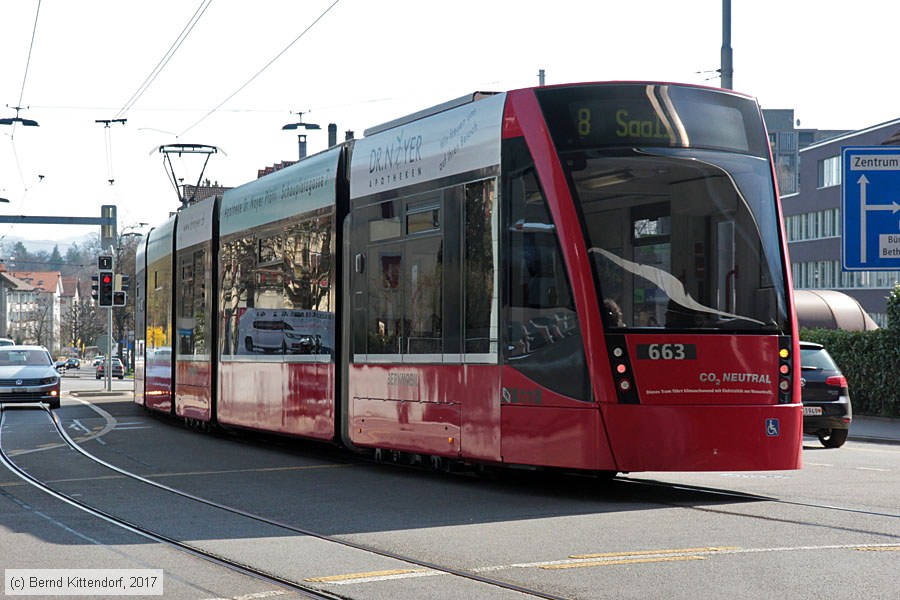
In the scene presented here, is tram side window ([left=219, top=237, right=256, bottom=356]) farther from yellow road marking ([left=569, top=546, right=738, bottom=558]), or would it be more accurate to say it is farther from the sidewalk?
the sidewalk

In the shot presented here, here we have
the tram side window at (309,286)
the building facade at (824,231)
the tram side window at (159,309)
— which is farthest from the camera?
the building facade at (824,231)

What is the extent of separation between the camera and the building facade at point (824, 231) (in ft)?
224

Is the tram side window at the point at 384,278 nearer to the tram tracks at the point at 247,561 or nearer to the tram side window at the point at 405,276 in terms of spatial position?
the tram side window at the point at 405,276

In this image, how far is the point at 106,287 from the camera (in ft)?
129

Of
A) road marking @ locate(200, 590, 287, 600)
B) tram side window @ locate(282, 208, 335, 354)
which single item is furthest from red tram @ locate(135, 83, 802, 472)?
road marking @ locate(200, 590, 287, 600)

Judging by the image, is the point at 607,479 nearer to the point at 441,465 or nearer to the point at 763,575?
the point at 441,465

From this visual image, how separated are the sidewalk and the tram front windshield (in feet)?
41.6

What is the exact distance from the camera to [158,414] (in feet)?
94.4

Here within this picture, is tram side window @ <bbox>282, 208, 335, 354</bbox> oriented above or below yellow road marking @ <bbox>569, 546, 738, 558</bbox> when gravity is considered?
above

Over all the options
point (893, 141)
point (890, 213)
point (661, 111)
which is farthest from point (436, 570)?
point (893, 141)

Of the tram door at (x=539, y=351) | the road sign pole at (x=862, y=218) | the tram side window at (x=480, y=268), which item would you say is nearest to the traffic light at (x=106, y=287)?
the road sign pole at (x=862, y=218)

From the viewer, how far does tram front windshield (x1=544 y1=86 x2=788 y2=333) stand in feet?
35.9

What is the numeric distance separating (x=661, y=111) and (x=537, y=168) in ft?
3.90

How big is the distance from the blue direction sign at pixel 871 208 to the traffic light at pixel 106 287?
23.5m
